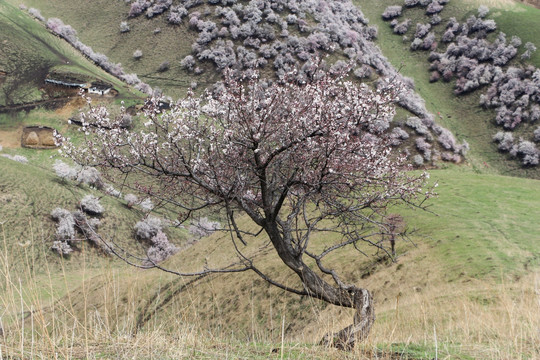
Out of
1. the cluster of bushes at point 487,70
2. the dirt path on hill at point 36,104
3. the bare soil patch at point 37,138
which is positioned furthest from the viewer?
the dirt path on hill at point 36,104

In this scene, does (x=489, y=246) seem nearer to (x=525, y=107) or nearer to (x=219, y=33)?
(x=525, y=107)

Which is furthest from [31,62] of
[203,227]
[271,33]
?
[203,227]

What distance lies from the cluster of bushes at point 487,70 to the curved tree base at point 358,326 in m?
72.9

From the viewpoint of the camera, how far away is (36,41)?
9531cm

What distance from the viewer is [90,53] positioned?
102 metres

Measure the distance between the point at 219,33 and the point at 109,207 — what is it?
65.5m

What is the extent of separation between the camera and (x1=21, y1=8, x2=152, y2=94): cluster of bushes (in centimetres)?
9594

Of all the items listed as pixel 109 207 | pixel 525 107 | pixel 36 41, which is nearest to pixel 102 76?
pixel 36 41

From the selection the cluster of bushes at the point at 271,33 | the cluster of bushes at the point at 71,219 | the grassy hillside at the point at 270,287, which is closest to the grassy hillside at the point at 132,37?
the cluster of bushes at the point at 271,33

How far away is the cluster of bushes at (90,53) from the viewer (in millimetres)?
95938

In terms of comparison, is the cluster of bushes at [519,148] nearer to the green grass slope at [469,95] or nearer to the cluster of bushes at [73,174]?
the green grass slope at [469,95]

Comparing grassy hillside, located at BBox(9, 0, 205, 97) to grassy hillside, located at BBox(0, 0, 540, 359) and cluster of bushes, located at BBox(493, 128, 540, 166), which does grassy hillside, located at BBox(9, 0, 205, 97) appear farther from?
cluster of bushes, located at BBox(493, 128, 540, 166)

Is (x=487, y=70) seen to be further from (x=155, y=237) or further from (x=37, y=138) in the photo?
(x=37, y=138)

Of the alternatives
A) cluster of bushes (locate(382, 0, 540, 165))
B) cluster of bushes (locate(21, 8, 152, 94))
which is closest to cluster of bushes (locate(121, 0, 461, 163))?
cluster of bushes (locate(382, 0, 540, 165))
